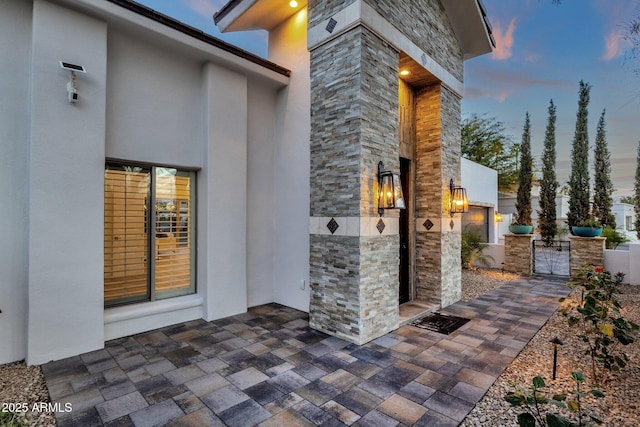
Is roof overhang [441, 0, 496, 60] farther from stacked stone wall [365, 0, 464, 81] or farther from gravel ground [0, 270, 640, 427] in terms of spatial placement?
gravel ground [0, 270, 640, 427]

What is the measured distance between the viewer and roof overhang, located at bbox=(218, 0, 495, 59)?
19.0 ft

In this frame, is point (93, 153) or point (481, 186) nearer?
point (93, 153)

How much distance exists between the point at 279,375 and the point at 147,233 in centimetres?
310

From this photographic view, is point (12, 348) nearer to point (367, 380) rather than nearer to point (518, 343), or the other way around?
point (367, 380)

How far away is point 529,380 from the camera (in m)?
3.16

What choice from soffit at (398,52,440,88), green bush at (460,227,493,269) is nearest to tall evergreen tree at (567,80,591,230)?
green bush at (460,227,493,269)

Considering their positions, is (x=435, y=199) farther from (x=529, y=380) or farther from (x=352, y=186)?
(x=529, y=380)

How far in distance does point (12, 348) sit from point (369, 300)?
440 centimetres

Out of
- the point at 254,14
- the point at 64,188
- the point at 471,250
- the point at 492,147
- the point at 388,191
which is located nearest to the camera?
the point at 64,188

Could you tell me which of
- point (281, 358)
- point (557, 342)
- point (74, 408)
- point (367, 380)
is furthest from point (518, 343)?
point (74, 408)

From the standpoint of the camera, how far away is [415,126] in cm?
620

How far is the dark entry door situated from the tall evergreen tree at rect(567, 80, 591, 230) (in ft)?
41.1

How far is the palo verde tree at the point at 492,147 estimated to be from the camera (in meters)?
19.1

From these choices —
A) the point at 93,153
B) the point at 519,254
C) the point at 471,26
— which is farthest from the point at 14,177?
the point at 519,254
